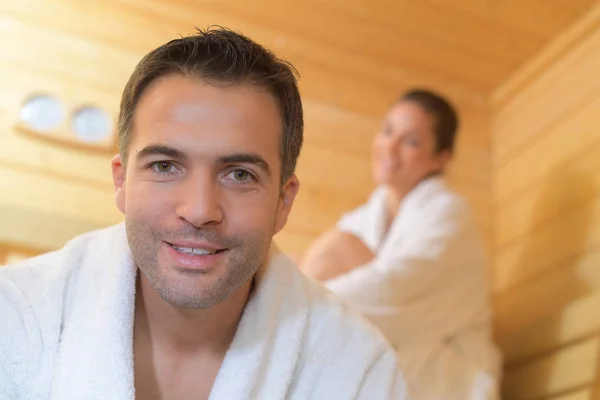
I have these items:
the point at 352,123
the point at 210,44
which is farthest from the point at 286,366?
the point at 352,123

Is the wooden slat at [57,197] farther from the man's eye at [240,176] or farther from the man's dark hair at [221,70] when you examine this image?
the man's eye at [240,176]

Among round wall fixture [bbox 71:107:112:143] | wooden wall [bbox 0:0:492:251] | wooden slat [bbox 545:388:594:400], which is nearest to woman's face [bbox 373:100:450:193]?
wooden wall [bbox 0:0:492:251]

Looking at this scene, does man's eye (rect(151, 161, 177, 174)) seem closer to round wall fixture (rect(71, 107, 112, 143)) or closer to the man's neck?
the man's neck

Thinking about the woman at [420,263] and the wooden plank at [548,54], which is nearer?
the woman at [420,263]

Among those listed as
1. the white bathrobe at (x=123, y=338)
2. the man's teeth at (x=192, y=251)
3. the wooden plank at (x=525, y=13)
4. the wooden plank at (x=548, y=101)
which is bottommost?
the white bathrobe at (x=123, y=338)

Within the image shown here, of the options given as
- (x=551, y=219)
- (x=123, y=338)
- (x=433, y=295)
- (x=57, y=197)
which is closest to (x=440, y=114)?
(x=551, y=219)

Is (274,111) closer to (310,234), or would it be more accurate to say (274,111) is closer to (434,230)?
(434,230)

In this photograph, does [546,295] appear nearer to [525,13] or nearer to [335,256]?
[335,256]

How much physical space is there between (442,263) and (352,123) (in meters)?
0.80

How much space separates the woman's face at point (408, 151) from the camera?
2.25 metres

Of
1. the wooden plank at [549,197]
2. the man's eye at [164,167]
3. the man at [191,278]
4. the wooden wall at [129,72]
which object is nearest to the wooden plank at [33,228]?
the wooden wall at [129,72]

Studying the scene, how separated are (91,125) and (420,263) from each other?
1.08 m

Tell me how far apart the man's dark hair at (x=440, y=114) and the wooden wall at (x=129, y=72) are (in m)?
0.35

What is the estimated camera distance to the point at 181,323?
1.18m
